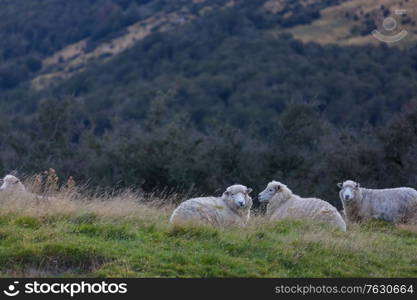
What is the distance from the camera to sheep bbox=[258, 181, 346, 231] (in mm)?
14130

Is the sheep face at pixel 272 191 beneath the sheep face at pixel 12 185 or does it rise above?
beneath

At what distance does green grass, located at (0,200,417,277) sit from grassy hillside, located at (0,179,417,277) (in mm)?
13

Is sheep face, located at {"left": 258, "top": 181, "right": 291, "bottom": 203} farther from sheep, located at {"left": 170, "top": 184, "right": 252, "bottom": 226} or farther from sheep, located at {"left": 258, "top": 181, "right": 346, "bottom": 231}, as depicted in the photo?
sheep, located at {"left": 170, "top": 184, "right": 252, "bottom": 226}

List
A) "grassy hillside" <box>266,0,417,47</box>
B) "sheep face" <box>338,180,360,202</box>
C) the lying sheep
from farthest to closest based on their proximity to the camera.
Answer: "grassy hillside" <box>266,0,417,47</box>
"sheep face" <box>338,180,360,202</box>
the lying sheep

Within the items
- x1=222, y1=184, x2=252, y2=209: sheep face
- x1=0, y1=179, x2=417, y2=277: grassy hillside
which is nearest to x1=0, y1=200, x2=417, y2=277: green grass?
x1=0, y1=179, x2=417, y2=277: grassy hillside

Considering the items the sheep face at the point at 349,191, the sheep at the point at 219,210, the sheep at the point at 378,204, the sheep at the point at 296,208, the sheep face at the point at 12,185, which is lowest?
the sheep at the point at 378,204

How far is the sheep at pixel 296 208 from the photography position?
14.1 metres

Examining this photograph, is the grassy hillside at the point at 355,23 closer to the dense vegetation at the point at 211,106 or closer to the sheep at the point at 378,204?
the dense vegetation at the point at 211,106

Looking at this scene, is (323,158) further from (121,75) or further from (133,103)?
(121,75)

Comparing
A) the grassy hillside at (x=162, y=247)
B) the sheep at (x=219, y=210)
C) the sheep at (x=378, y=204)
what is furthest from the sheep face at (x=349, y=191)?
the grassy hillside at (x=162, y=247)

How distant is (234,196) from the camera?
547 inches

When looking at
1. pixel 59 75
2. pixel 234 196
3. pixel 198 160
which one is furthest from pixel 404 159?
pixel 59 75

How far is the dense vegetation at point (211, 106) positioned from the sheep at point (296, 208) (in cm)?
982

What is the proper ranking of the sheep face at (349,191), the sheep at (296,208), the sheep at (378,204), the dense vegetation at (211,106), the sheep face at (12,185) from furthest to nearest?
1. the dense vegetation at (211,106)
2. the sheep at (378,204)
3. the sheep face at (349,191)
4. the sheep face at (12,185)
5. the sheep at (296,208)
